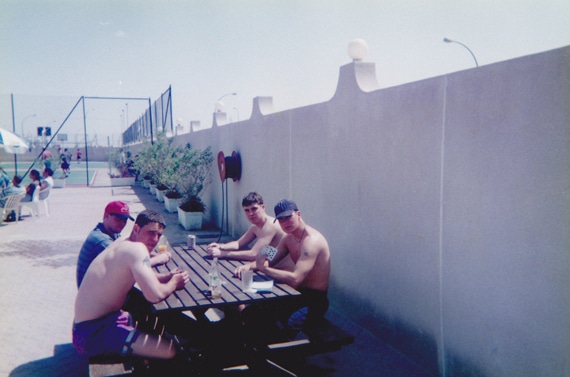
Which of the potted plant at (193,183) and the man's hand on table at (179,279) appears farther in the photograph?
the potted plant at (193,183)

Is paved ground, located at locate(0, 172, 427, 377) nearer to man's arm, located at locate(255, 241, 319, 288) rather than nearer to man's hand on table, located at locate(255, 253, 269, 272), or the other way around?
man's arm, located at locate(255, 241, 319, 288)

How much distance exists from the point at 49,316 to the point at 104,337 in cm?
254

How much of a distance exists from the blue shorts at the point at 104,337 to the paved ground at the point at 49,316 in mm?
904

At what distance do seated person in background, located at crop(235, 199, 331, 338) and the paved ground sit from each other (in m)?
0.43

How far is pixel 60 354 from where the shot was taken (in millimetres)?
4316

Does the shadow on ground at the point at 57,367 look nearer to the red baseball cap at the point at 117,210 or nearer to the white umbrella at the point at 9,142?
the red baseball cap at the point at 117,210

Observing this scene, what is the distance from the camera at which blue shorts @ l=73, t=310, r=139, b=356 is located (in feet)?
10.4

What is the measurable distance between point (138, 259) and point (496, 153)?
2.43 meters

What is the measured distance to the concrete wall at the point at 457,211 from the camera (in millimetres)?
2730

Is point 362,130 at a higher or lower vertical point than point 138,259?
higher

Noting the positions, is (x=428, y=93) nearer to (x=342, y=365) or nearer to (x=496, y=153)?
(x=496, y=153)

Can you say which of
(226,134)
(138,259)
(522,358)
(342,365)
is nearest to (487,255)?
(522,358)

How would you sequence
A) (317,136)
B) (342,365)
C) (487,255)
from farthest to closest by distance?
(317,136) < (342,365) < (487,255)

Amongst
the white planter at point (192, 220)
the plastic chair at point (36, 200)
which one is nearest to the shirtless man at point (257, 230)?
the white planter at point (192, 220)
